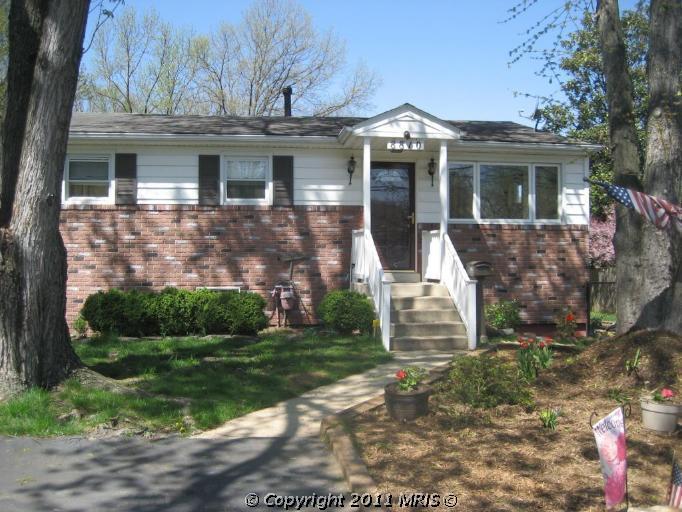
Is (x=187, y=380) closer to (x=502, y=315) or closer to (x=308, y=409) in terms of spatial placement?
(x=308, y=409)

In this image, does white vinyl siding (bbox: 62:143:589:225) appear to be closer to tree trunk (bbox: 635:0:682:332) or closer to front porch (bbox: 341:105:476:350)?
front porch (bbox: 341:105:476:350)

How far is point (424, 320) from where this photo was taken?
10.2m

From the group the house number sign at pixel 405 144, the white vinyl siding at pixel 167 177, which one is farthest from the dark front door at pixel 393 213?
the white vinyl siding at pixel 167 177

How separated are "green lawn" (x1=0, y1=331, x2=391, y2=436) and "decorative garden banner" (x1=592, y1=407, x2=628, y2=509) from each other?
3749mm

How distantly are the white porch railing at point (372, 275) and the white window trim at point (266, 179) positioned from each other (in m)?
1.85

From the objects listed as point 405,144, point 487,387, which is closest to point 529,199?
point 405,144

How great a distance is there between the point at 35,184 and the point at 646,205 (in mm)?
6146

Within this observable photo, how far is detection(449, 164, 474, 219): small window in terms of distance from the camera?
12.9 m

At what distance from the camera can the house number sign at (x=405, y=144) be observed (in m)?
11.5

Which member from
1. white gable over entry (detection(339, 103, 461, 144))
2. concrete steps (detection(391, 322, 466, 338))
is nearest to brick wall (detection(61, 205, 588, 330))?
white gable over entry (detection(339, 103, 461, 144))

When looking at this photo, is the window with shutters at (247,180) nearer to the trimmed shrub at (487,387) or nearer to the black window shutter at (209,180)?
the black window shutter at (209,180)

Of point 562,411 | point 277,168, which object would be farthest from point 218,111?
point 562,411

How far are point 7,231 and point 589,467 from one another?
5.79m

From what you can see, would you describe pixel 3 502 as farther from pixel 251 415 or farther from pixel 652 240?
pixel 652 240
